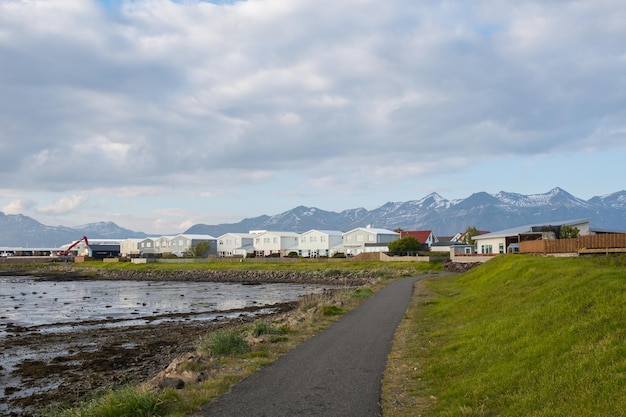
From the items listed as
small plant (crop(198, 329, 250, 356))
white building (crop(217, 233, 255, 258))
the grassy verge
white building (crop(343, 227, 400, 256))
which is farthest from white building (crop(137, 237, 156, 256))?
small plant (crop(198, 329, 250, 356))

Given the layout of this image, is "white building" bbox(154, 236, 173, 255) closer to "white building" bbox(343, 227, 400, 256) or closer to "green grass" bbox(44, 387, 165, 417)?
"white building" bbox(343, 227, 400, 256)

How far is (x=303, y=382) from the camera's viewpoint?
39.1 feet

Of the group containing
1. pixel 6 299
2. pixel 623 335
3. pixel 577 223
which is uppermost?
pixel 577 223

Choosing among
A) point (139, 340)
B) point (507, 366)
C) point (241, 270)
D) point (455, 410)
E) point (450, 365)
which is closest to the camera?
point (455, 410)

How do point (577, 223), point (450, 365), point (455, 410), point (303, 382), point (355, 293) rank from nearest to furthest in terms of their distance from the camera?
point (455, 410), point (303, 382), point (450, 365), point (355, 293), point (577, 223)

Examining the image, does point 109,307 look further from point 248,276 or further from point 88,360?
point 248,276

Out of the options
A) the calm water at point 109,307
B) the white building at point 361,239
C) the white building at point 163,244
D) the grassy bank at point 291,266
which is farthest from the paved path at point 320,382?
the white building at point 163,244

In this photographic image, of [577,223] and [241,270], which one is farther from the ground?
[577,223]

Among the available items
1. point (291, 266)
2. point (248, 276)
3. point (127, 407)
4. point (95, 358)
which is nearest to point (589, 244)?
point (95, 358)

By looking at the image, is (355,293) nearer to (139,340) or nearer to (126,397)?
(139,340)

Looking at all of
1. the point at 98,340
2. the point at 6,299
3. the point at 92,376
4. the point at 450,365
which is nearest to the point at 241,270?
the point at 6,299

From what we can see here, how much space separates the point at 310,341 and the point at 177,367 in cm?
501

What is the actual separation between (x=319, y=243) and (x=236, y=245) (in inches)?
1177

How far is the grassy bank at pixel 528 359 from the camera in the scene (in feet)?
28.1
